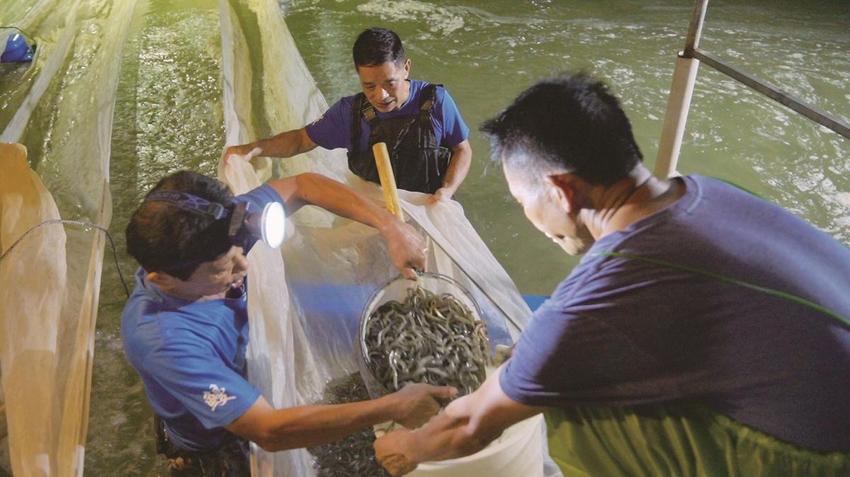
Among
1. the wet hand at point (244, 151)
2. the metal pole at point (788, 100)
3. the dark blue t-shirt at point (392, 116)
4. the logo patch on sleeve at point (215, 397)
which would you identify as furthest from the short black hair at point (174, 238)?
the metal pole at point (788, 100)

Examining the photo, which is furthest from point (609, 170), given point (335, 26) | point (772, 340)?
point (335, 26)

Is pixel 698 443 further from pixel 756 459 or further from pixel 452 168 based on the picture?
pixel 452 168

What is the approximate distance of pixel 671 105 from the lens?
253 cm

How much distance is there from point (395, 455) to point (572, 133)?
0.92 m

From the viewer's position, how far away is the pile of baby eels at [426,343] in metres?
1.83

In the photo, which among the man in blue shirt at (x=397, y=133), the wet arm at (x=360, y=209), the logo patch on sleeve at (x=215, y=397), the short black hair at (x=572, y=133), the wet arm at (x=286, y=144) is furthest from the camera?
the wet arm at (x=286, y=144)

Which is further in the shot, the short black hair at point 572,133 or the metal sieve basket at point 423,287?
the metal sieve basket at point 423,287

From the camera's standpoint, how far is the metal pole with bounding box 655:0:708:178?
7.73 feet

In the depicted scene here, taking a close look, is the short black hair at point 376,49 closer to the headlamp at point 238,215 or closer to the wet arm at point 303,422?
the headlamp at point 238,215

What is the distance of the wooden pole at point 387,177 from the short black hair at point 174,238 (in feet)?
2.39

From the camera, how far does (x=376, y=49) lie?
96.3 inches

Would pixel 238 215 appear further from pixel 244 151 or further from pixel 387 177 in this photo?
pixel 244 151

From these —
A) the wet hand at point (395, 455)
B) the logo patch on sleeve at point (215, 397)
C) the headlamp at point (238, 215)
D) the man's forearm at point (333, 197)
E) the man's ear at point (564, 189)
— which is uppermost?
the man's ear at point (564, 189)

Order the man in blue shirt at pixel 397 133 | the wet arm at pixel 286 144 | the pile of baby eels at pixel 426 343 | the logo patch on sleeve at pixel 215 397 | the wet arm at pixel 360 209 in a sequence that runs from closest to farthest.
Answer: the logo patch on sleeve at pixel 215 397, the pile of baby eels at pixel 426 343, the wet arm at pixel 360 209, the man in blue shirt at pixel 397 133, the wet arm at pixel 286 144
